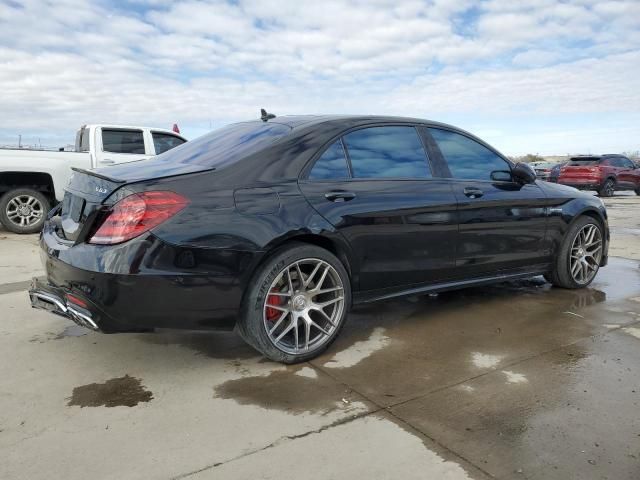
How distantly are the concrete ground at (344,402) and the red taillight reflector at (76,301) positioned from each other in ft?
1.56

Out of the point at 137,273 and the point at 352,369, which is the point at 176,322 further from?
the point at 352,369

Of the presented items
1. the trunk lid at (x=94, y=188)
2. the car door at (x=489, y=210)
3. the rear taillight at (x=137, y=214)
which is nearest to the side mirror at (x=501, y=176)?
the car door at (x=489, y=210)

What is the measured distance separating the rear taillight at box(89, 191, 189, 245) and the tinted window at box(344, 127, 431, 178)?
1.26m

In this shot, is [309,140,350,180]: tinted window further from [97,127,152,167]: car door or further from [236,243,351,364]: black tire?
[97,127,152,167]: car door

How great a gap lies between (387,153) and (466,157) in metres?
0.84

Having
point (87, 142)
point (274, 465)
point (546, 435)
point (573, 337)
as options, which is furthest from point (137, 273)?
point (87, 142)

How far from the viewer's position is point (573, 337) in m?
3.83

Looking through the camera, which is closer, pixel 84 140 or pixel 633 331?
pixel 633 331

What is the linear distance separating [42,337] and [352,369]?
2.19 m

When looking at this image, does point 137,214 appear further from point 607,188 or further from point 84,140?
point 607,188

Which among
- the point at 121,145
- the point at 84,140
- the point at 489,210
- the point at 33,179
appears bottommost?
the point at 489,210

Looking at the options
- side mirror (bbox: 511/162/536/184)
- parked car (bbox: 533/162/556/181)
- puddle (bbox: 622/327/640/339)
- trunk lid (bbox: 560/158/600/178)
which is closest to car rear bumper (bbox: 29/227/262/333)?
side mirror (bbox: 511/162/536/184)

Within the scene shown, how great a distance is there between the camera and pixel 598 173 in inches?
759

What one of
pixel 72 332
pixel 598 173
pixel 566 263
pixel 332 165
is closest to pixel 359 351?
pixel 332 165
